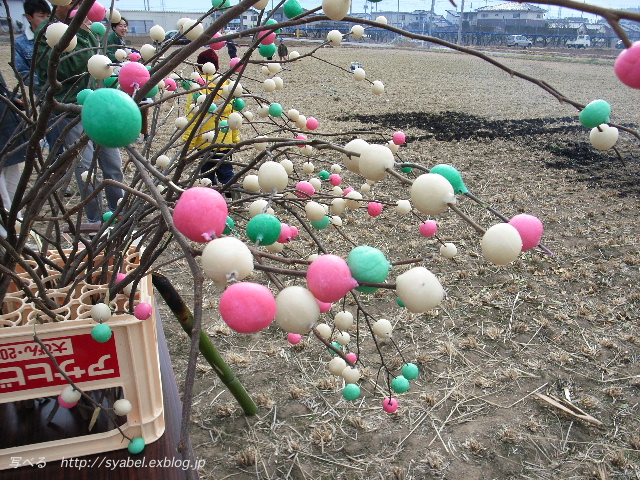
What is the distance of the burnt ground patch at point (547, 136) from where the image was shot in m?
4.25

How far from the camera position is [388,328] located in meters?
1.04

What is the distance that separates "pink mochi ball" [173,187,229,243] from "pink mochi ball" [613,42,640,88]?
0.35 m

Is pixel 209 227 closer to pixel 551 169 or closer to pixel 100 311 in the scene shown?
pixel 100 311

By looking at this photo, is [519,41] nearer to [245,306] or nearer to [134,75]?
[134,75]

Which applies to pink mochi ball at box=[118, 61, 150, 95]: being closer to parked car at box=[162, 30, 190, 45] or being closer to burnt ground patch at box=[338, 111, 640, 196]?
parked car at box=[162, 30, 190, 45]

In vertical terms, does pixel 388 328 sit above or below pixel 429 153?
above

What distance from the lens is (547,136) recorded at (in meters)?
5.64

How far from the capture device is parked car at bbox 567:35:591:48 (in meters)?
30.7

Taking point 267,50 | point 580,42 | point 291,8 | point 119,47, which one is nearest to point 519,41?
point 580,42

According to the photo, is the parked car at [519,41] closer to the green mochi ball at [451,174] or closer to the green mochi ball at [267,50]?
the green mochi ball at [267,50]

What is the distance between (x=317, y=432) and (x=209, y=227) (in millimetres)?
1329

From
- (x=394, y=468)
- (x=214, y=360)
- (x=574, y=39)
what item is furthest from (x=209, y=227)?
(x=574, y=39)

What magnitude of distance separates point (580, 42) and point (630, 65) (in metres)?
36.9

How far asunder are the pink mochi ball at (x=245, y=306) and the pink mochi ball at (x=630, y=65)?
348 mm
